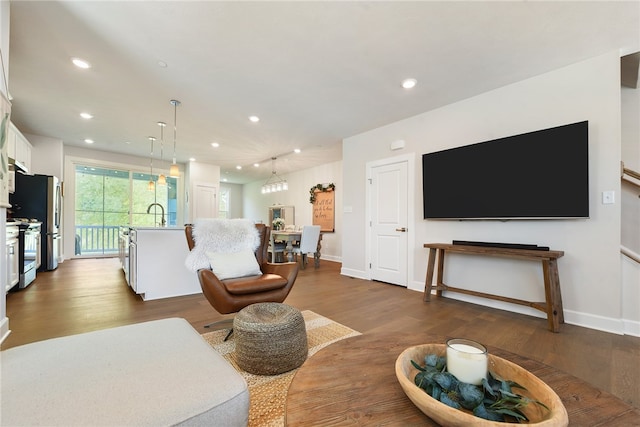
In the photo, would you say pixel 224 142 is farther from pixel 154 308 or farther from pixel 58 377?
pixel 58 377

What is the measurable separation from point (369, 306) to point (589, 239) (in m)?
2.26

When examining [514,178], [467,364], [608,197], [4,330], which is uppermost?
[514,178]

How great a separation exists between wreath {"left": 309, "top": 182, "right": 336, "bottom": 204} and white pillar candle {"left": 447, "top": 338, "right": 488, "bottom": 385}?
255 inches

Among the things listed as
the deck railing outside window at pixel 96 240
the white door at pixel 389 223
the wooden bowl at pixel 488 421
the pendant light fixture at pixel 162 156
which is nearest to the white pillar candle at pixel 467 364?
the wooden bowl at pixel 488 421

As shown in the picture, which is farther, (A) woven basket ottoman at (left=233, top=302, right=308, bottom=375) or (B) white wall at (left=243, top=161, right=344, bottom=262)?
(B) white wall at (left=243, top=161, right=344, bottom=262)

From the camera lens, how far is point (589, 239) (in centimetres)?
261

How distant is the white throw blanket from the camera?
2494 millimetres

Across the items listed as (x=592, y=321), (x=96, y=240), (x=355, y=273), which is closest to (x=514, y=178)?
(x=592, y=321)

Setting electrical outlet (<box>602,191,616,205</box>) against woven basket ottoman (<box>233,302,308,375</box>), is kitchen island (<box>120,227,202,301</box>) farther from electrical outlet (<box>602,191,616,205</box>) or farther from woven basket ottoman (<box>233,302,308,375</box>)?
electrical outlet (<box>602,191,616,205</box>)

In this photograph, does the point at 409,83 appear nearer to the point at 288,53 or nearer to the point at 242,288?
the point at 288,53

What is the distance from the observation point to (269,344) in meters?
1.68

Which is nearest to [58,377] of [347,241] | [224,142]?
[347,241]

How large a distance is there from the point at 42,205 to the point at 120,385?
5.83 m

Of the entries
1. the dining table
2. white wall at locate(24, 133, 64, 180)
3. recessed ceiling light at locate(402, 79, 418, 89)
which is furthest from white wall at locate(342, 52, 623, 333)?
white wall at locate(24, 133, 64, 180)
